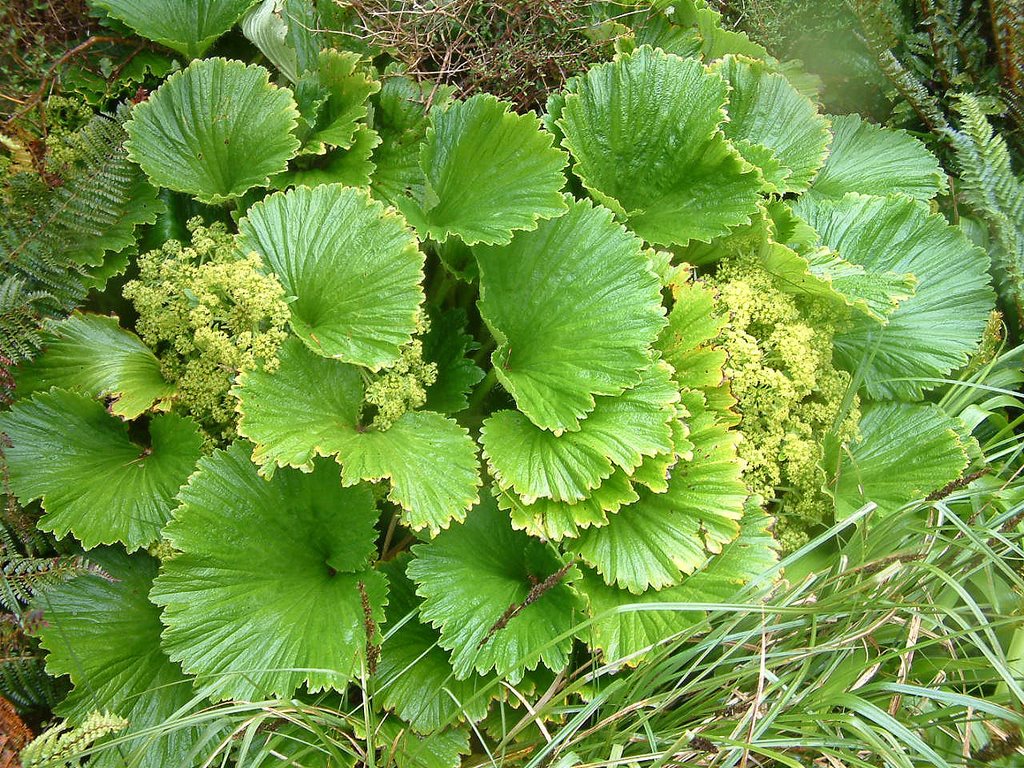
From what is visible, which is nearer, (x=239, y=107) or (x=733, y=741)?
(x=733, y=741)

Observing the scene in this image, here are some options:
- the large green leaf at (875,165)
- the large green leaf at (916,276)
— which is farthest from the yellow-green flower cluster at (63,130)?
the large green leaf at (875,165)

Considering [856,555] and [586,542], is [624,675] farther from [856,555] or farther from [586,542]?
[856,555]

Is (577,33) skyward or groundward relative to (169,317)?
skyward

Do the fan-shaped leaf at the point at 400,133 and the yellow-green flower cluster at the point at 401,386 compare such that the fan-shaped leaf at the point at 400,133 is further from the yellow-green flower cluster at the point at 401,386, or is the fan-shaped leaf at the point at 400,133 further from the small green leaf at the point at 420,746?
the small green leaf at the point at 420,746

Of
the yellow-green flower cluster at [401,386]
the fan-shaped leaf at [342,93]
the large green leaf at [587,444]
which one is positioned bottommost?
the large green leaf at [587,444]

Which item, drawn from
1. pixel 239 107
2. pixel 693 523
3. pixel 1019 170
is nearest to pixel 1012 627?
pixel 693 523

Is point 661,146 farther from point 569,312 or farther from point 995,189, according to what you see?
point 995,189

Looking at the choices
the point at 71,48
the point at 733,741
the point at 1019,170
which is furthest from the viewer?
the point at 1019,170

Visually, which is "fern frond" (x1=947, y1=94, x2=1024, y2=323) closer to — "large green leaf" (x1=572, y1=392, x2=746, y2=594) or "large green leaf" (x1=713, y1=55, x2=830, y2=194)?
"large green leaf" (x1=713, y1=55, x2=830, y2=194)
